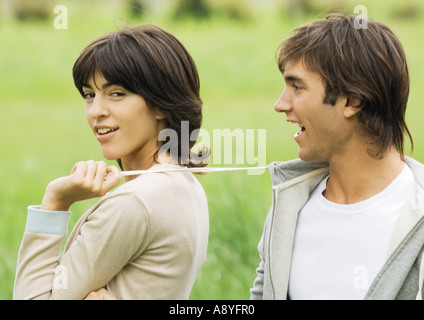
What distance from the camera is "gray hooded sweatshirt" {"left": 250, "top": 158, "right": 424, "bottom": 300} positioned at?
2.31m

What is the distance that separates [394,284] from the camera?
229 centimetres

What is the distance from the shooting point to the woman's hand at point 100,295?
2.26m

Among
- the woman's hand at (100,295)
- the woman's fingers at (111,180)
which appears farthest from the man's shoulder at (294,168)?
the woman's hand at (100,295)

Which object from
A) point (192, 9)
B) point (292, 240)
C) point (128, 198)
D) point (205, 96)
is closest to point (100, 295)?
point (128, 198)

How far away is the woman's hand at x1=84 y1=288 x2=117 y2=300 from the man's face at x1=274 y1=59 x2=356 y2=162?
0.80m

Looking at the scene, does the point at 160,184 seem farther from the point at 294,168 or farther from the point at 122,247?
the point at 294,168

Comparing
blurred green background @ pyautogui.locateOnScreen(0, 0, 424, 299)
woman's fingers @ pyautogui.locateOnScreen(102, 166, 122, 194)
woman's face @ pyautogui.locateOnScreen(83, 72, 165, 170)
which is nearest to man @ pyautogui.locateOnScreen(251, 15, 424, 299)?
woman's face @ pyautogui.locateOnScreen(83, 72, 165, 170)

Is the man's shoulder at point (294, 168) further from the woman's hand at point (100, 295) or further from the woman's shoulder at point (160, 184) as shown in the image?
the woman's hand at point (100, 295)

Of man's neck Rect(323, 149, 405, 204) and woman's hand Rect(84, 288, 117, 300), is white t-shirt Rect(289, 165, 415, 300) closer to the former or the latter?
man's neck Rect(323, 149, 405, 204)

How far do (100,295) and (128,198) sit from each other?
310 mm

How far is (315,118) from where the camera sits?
8.30ft

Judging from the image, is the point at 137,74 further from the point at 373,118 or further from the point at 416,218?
the point at 416,218

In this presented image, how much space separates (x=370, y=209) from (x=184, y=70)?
780 mm

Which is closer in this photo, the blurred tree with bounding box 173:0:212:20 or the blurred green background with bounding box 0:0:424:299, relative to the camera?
the blurred green background with bounding box 0:0:424:299
